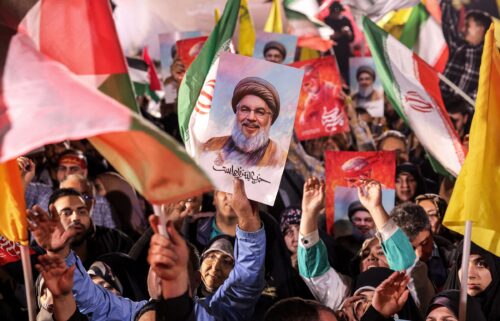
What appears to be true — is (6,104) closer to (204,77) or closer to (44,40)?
(44,40)

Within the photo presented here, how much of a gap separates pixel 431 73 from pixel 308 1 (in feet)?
17.6

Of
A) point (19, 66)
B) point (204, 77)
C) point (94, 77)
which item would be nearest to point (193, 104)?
point (204, 77)

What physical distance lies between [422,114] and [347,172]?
604 millimetres

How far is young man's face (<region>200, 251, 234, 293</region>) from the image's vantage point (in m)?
4.48

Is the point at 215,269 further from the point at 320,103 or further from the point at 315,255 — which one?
the point at 320,103

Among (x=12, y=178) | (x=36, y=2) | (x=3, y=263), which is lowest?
(x=3, y=263)

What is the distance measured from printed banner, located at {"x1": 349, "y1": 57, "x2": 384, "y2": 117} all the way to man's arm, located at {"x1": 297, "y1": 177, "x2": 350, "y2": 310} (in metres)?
5.40

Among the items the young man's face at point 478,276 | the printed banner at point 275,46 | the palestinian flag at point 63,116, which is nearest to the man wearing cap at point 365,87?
the printed banner at point 275,46

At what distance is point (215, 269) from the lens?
4.52m

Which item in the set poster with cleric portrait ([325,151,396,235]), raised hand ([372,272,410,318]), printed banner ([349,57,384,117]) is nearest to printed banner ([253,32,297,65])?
printed banner ([349,57,384,117])

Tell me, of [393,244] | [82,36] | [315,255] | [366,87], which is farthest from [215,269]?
[366,87]

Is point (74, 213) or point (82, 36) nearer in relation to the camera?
point (82, 36)

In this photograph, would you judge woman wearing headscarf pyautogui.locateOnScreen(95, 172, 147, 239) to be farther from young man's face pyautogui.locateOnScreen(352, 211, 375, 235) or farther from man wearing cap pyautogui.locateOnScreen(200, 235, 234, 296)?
man wearing cap pyautogui.locateOnScreen(200, 235, 234, 296)

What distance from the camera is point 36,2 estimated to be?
12.1ft
